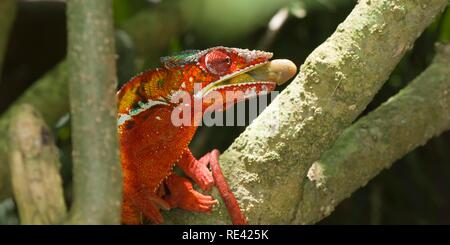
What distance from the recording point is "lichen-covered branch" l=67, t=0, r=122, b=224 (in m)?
0.82

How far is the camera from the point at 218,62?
1.08 m

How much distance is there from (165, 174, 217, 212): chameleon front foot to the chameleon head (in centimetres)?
16

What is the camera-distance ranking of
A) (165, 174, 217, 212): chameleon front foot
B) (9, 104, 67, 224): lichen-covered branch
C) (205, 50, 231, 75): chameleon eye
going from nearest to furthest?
(9, 104, 67, 224): lichen-covered branch, (205, 50, 231, 75): chameleon eye, (165, 174, 217, 212): chameleon front foot

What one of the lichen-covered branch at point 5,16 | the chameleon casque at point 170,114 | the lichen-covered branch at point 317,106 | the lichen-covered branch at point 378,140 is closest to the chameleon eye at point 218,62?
the chameleon casque at point 170,114

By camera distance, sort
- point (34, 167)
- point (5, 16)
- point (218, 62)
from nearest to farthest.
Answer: point (34, 167) < point (218, 62) < point (5, 16)

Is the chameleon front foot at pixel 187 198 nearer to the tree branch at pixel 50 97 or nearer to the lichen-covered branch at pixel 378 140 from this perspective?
the lichen-covered branch at pixel 378 140

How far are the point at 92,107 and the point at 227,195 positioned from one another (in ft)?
1.34

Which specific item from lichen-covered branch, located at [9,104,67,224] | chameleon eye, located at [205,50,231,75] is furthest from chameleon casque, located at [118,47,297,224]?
lichen-covered branch, located at [9,104,67,224]

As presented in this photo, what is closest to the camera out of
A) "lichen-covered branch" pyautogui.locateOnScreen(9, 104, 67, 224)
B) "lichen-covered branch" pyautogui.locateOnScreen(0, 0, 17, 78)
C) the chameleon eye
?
"lichen-covered branch" pyautogui.locateOnScreen(9, 104, 67, 224)

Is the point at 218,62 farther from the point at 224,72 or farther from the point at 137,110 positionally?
the point at 137,110

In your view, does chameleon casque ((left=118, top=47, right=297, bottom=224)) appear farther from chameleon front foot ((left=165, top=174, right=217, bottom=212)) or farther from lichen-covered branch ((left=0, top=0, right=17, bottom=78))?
lichen-covered branch ((left=0, top=0, right=17, bottom=78))

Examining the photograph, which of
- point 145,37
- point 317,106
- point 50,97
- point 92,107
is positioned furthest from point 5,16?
point 92,107

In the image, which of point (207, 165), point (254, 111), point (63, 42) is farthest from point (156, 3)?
point (207, 165)

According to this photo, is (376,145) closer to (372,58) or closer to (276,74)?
(372,58)
